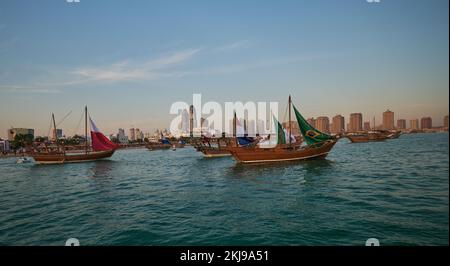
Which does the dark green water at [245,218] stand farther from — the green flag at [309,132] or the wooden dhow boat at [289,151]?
the green flag at [309,132]

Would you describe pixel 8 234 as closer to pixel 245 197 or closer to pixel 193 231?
pixel 193 231

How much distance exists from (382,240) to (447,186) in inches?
81.1

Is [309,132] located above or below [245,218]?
above

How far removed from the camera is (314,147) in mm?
20469

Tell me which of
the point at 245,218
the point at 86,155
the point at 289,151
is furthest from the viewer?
A: the point at 86,155

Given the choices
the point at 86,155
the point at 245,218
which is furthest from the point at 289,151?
the point at 86,155

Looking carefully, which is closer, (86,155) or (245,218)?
(245,218)

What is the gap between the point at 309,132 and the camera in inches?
763

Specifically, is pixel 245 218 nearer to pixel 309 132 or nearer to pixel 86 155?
pixel 309 132

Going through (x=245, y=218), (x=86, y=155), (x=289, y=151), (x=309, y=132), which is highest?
(x=309, y=132)

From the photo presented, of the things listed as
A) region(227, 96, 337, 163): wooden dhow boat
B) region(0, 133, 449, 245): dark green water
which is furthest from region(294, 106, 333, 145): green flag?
region(0, 133, 449, 245): dark green water

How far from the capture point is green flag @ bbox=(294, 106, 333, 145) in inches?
745

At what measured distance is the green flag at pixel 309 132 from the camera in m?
18.9
